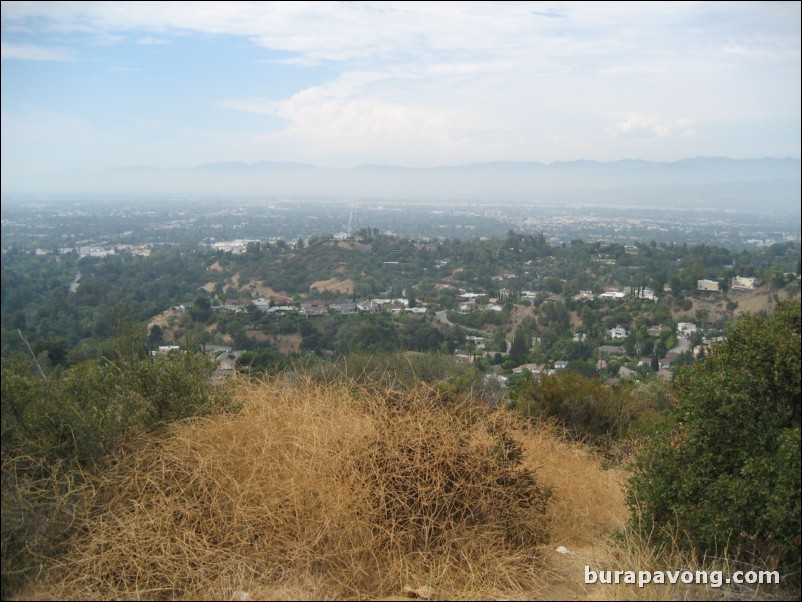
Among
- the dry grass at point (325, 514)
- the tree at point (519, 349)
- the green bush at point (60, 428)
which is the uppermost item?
the green bush at point (60, 428)

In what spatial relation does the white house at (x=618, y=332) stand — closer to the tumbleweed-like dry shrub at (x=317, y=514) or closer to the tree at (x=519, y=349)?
the tree at (x=519, y=349)

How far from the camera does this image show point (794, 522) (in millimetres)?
3406

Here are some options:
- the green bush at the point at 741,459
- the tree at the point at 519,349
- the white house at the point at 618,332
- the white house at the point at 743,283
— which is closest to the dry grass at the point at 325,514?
the green bush at the point at 741,459

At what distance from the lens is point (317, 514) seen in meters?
4.21

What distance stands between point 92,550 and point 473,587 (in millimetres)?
2282

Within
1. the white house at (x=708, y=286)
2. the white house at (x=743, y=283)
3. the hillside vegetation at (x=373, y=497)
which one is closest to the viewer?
the hillside vegetation at (x=373, y=497)

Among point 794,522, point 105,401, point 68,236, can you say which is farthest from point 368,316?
point 794,522

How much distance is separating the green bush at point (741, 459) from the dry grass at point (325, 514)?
0.95m

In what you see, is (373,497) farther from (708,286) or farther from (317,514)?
(708,286)

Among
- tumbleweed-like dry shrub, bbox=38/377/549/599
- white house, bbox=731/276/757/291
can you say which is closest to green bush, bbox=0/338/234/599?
tumbleweed-like dry shrub, bbox=38/377/549/599

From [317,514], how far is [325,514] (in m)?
0.07

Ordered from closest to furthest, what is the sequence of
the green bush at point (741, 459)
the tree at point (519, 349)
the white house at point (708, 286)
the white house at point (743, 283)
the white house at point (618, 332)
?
the green bush at point (741, 459), the tree at point (519, 349), the white house at point (618, 332), the white house at point (743, 283), the white house at point (708, 286)

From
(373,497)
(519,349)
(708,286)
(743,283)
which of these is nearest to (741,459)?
(373,497)

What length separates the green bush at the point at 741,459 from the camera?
11.4ft
